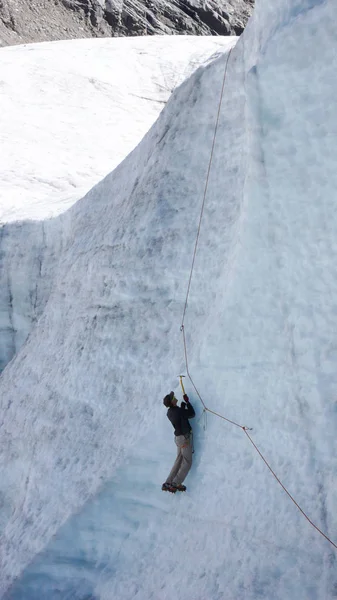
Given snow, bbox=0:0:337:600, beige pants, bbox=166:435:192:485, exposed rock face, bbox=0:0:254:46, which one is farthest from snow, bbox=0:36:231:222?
exposed rock face, bbox=0:0:254:46

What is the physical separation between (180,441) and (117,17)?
1215 inches

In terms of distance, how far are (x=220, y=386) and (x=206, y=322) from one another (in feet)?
2.53

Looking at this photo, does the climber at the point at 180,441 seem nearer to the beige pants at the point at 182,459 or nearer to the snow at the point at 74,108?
the beige pants at the point at 182,459

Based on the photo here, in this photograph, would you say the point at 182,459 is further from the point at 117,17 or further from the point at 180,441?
the point at 117,17

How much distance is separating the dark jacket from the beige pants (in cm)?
8

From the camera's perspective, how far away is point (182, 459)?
701 cm

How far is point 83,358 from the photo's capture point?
8.88m

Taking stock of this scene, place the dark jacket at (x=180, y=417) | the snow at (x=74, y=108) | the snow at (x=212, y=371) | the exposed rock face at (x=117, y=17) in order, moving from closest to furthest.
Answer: the snow at (x=212, y=371), the dark jacket at (x=180, y=417), the snow at (x=74, y=108), the exposed rock face at (x=117, y=17)

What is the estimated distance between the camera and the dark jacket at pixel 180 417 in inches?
273

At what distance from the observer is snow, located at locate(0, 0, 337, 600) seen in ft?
21.2

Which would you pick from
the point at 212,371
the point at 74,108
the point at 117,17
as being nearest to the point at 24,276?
the point at 212,371

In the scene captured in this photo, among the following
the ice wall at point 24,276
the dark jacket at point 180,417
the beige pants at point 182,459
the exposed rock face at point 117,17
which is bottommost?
the beige pants at point 182,459

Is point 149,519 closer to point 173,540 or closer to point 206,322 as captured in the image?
point 173,540

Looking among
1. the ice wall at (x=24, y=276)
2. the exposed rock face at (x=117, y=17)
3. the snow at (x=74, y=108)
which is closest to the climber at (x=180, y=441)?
the ice wall at (x=24, y=276)
